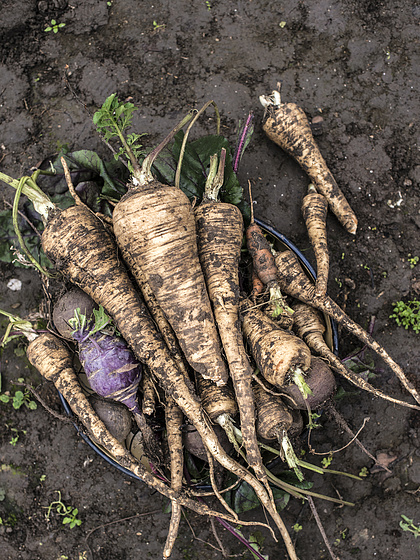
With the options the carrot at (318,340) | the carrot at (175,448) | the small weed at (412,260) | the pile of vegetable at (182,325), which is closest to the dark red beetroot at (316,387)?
the pile of vegetable at (182,325)

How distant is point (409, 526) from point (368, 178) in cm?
243

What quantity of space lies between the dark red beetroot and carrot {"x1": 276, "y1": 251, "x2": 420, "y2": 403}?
32 cm

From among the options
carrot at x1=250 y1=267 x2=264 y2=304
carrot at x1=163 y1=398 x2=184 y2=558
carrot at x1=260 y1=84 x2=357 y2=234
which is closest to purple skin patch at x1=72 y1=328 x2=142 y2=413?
carrot at x1=163 y1=398 x2=184 y2=558

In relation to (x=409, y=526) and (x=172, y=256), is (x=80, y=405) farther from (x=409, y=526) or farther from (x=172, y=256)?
(x=409, y=526)

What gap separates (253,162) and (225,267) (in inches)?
39.4

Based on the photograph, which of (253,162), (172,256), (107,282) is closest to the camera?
(172,256)

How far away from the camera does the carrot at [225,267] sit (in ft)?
7.38

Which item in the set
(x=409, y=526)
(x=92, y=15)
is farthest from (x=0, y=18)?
(x=409, y=526)

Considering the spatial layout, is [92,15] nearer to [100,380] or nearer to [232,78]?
[232,78]

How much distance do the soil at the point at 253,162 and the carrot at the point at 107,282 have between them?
2.90 feet

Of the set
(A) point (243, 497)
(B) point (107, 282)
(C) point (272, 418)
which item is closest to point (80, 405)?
(B) point (107, 282)

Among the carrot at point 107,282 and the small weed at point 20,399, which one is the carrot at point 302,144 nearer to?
the carrot at point 107,282

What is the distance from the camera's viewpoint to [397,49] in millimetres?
3025

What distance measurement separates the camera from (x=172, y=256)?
2188mm
